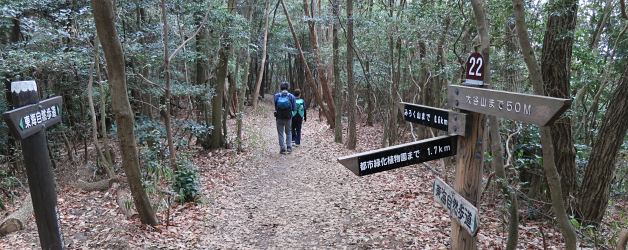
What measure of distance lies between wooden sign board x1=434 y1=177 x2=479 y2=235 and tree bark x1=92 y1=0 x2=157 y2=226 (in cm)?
403

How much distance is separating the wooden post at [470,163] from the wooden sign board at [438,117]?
0.06 m

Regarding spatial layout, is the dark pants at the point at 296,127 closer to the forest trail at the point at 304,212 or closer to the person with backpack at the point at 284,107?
the person with backpack at the point at 284,107

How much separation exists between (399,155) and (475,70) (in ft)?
2.92

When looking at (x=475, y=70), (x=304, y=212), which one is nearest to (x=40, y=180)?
(x=475, y=70)

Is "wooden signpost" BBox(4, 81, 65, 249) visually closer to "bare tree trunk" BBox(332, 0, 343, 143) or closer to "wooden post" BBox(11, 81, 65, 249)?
"wooden post" BBox(11, 81, 65, 249)

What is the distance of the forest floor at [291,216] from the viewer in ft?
17.3

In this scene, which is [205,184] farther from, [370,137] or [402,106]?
[370,137]

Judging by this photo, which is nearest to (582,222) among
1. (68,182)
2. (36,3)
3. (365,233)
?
(365,233)

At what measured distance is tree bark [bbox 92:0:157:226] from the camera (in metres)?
4.34

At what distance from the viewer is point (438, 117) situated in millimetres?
2988

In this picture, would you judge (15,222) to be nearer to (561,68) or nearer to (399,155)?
(399,155)

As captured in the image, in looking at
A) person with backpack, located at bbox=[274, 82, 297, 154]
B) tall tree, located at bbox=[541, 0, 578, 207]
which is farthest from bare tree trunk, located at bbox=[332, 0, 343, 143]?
tall tree, located at bbox=[541, 0, 578, 207]

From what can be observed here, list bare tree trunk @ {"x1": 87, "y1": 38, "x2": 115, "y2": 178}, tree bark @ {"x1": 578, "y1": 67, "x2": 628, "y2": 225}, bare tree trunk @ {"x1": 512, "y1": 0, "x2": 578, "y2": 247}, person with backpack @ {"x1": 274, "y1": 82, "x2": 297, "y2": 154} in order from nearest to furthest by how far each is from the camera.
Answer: bare tree trunk @ {"x1": 512, "y1": 0, "x2": 578, "y2": 247} < tree bark @ {"x1": 578, "y1": 67, "x2": 628, "y2": 225} < bare tree trunk @ {"x1": 87, "y1": 38, "x2": 115, "y2": 178} < person with backpack @ {"x1": 274, "y1": 82, "x2": 297, "y2": 154}

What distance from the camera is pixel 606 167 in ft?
18.3
